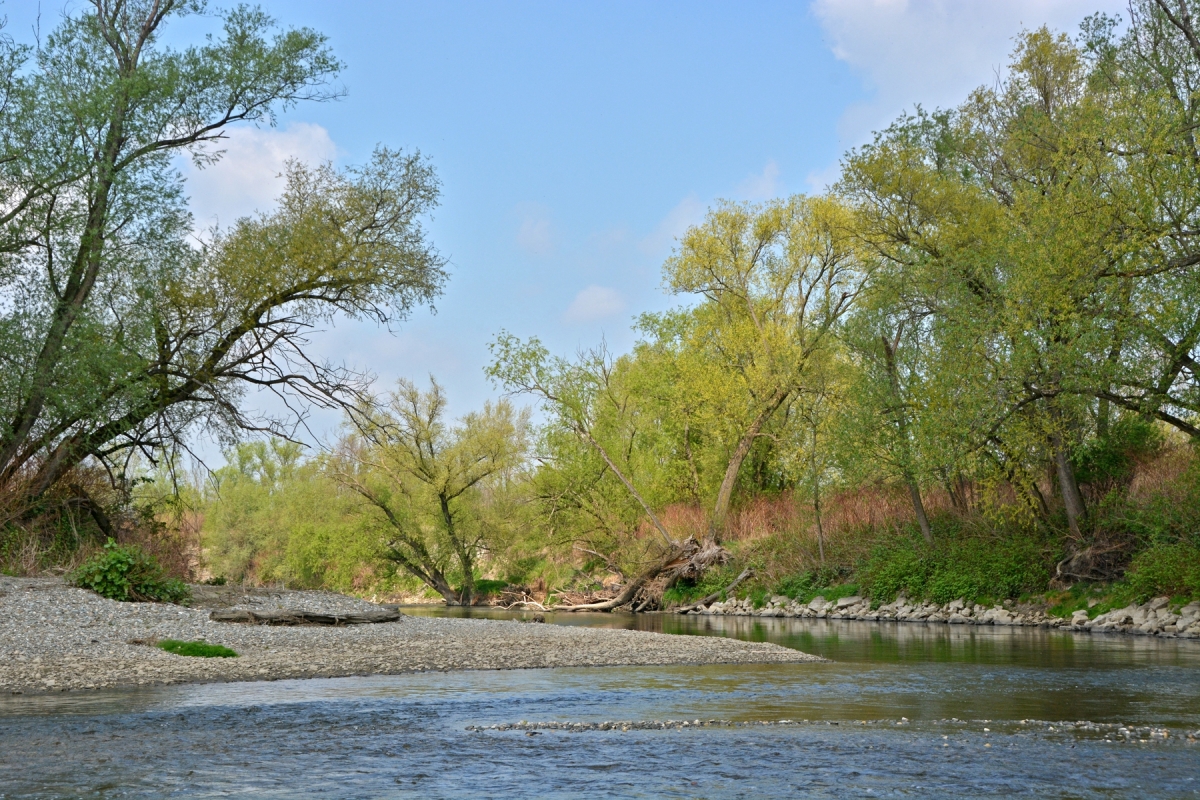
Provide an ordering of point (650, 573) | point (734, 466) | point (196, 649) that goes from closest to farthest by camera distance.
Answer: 1. point (196, 649)
2. point (734, 466)
3. point (650, 573)

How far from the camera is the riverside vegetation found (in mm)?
22297

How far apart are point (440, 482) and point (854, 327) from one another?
2839 cm

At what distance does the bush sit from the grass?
4550 millimetres

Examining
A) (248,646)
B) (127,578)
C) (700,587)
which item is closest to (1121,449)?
(700,587)

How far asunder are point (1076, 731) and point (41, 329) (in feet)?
69.5

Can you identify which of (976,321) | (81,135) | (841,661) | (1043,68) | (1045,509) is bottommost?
(841,661)

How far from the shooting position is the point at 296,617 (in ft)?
67.8

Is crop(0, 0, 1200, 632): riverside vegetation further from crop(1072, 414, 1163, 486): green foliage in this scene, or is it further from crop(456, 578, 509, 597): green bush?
crop(456, 578, 509, 597): green bush

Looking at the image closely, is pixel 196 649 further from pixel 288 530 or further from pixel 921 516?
pixel 288 530

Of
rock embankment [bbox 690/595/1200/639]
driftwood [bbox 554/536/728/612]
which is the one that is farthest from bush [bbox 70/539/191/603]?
driftwood [bbox 554/536/728/612]

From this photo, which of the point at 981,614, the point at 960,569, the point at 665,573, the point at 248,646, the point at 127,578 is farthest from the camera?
the point at 665,573

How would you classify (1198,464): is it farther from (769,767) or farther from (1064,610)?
(769,767)

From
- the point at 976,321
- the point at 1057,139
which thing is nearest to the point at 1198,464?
the point at 976,321

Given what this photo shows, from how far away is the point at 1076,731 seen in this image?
415 inches
